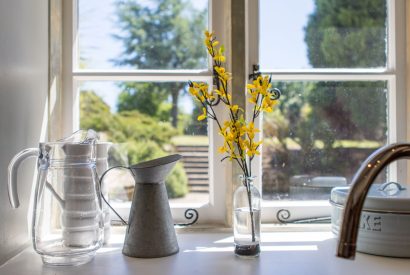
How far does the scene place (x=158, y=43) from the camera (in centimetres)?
153

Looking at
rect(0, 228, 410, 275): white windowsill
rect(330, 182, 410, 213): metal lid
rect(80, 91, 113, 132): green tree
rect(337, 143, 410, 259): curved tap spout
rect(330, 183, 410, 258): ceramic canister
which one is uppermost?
rect(80, 91, 113, 132): green tree

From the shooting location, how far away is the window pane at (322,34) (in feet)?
5.02

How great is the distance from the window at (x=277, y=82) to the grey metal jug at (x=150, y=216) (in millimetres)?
320

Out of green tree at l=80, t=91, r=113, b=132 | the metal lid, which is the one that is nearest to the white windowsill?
the metal lid

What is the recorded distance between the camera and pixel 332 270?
1076 millimetres

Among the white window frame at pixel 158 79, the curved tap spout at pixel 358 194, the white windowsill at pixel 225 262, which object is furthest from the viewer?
the white window frame at pixel 158 79

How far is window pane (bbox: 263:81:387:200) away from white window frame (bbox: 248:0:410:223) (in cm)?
3

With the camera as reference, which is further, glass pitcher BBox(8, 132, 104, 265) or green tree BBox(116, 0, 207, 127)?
green tree BBox(116, 0, 207, 127)

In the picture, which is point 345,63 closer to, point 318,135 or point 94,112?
point 318,135

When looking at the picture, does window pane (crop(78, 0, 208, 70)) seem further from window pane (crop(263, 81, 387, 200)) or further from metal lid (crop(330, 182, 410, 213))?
metal lid (crop(330, 182, 410, 213))

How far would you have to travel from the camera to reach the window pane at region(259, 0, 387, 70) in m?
1.53

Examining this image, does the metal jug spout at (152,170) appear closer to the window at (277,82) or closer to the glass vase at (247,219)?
the glass vase at (247,219)

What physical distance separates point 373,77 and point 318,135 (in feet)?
0.85

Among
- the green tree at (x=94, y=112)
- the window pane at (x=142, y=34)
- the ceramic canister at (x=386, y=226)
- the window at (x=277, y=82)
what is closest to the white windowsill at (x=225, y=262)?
the ceramic canister at (x=386, y=226)
